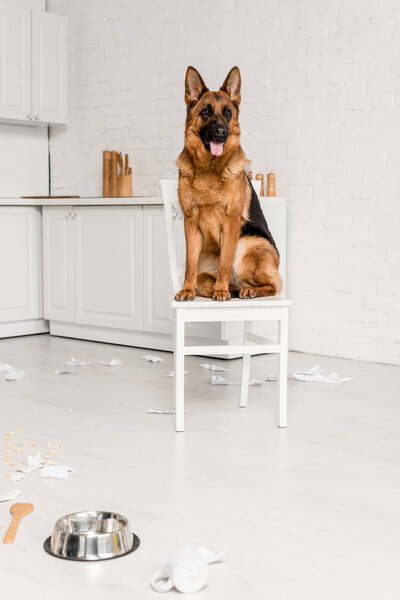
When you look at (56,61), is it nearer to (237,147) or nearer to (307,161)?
(307,161)

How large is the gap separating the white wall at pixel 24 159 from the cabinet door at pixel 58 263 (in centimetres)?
71

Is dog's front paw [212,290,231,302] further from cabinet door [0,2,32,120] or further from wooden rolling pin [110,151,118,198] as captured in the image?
cabinet door [0,2,32,120]

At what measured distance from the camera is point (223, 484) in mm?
2438

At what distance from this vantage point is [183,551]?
1.82 m

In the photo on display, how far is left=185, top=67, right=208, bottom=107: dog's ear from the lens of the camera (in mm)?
3035

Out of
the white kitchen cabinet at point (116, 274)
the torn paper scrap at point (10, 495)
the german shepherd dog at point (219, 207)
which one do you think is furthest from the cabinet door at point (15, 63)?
the torn paper scrap at point (10, 495)

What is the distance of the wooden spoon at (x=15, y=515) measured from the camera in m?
2.00

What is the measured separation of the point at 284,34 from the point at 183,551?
3.82 meters

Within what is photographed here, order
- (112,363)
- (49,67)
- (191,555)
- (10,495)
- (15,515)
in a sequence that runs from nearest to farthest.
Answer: (191,555), (15,515), (10,495), (112,363), (49,67)

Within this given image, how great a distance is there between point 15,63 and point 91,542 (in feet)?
15.1

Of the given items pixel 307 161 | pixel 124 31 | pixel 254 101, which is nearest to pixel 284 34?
pixel 254 101

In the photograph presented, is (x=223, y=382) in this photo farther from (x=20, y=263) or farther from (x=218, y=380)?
(x=20, y=263)

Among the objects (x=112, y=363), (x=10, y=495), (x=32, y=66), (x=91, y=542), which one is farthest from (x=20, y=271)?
(x=91, y=542)

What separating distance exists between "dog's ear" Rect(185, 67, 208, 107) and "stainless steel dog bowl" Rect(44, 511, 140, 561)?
1.72 m
